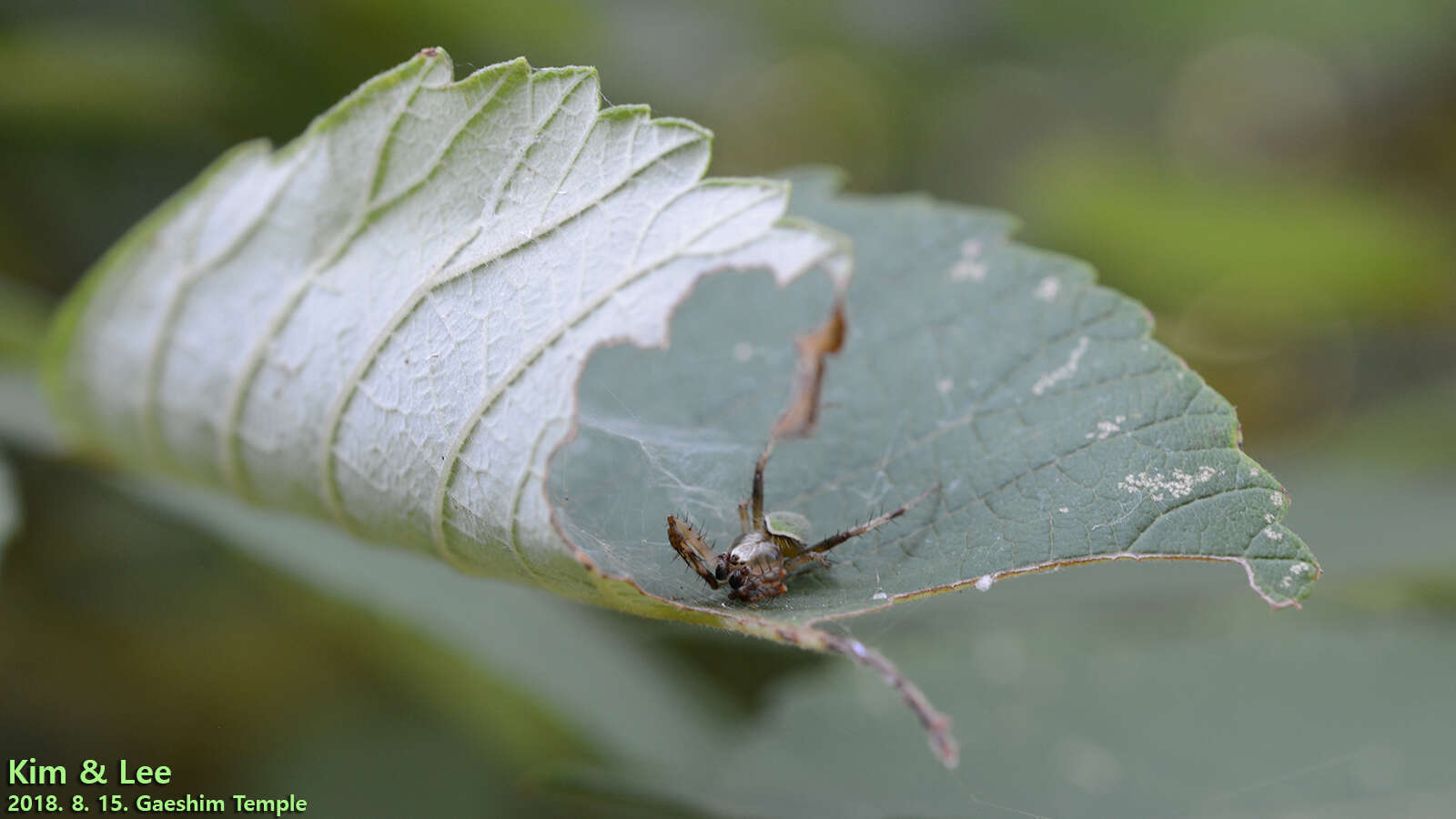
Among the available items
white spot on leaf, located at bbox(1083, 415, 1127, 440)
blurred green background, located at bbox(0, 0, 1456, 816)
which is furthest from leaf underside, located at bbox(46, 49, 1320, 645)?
blurred green background, located at bbox(0, 0, 1456, 816)

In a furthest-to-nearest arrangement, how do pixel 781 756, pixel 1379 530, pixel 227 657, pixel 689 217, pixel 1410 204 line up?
pixel 1410 204 < pixel 227 657 < pixel 1379 530 < pixel 781 756 < pixel 689 217

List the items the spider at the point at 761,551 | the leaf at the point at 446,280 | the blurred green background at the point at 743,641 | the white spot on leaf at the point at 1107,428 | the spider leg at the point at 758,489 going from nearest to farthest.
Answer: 1. the leaf at the point at 446,280
2. the white spot on leaf at the point at 1107,428
3. the spider at the point at 761,551
4. the spider leg at the point at 758,489
5. the blurred green background at the point at 743,641

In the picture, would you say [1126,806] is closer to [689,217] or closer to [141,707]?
[689,217]

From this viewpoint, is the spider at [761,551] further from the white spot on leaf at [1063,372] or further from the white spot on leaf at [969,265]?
the white spot on leaf at [969,265]

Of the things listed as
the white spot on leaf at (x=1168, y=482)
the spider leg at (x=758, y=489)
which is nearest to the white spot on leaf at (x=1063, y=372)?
the white spot on leaf at (x=1168, y=482)

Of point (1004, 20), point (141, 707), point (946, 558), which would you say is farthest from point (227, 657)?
point (1004, 20)

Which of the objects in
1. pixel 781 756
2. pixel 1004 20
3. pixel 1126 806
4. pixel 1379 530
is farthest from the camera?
pixel 1004 20
